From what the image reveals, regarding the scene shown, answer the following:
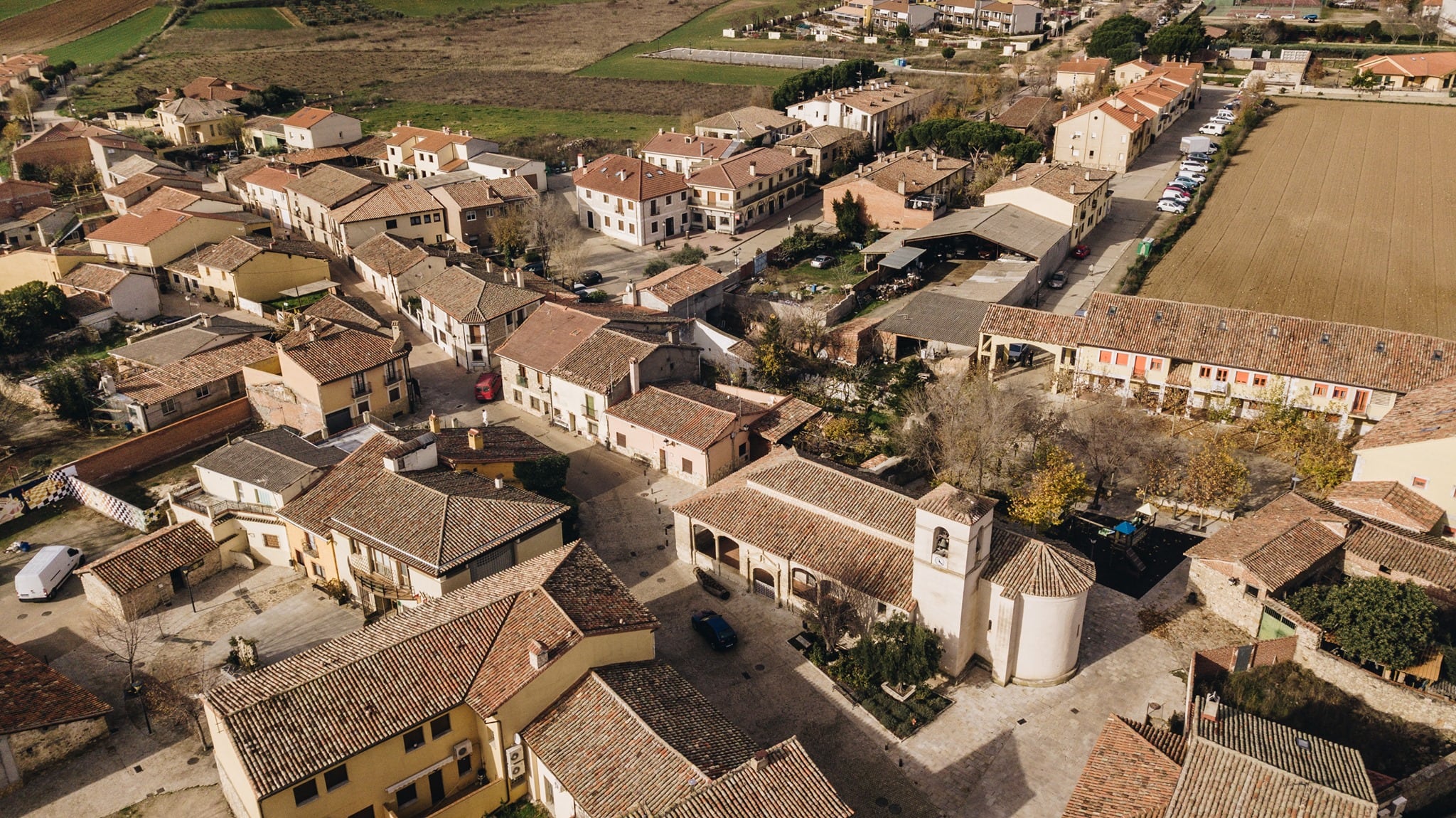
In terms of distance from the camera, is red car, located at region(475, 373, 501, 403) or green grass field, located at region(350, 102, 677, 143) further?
green grass field, located at region(350, 102, 677, 143)

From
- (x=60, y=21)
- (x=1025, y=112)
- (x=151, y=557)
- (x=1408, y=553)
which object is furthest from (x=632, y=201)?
(x=60, y=21)

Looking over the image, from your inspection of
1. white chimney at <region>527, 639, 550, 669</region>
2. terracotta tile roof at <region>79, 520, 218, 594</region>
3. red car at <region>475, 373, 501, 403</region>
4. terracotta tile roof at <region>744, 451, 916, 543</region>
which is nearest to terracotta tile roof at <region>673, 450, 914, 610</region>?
terracotta tile roof at <region>744, 451, 916, 543</region>

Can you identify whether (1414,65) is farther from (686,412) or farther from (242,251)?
(242,251)

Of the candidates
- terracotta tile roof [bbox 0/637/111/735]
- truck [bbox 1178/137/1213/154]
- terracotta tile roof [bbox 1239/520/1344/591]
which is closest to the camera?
terracotta tile roof [bbox 0/637/111/735]

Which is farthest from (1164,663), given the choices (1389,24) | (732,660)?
(1389,24)

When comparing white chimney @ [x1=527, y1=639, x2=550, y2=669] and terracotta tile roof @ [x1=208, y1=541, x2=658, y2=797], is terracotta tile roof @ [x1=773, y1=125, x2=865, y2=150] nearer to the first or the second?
terracotta tile roof @ [x1=208, y1=541, x2=658, y2=797]

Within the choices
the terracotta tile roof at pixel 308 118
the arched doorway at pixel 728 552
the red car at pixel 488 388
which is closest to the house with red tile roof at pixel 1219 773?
the arched doorway at pixel 728 552

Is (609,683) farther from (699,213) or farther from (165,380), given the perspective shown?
(699,213)
